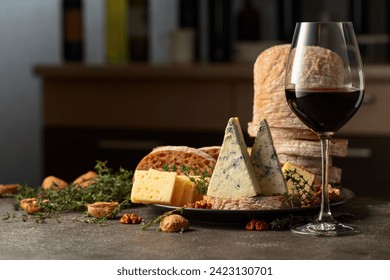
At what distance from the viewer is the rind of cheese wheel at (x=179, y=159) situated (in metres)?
1.41

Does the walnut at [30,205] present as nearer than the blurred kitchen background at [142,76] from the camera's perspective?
Yes

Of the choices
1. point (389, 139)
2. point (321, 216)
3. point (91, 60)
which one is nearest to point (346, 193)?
point (321, 216)

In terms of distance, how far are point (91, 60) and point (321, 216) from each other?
114 inches

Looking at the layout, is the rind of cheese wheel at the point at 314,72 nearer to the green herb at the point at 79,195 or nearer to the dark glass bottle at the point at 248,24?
the green herb at the point at 79,195

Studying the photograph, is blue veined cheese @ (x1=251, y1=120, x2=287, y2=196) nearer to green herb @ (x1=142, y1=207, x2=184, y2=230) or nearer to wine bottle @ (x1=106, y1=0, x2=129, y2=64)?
green herb @ (x1=142, y1=207, x2=184, y2=230)

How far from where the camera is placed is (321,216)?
4.04 ft

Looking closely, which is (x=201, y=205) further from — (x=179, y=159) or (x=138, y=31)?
(x=138, y=31)

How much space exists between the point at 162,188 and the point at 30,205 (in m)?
0.24

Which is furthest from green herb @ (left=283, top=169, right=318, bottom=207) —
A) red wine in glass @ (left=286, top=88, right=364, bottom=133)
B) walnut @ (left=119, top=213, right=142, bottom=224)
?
walnut @ (left=119, top=213, right=142, bottom=224)

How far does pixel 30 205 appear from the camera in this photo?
4.58 ft

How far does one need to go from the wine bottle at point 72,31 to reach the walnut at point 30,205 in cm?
232

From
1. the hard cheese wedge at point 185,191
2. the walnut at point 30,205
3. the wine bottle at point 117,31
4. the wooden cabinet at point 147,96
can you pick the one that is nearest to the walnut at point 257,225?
the hard cheese wedge at point 185,191

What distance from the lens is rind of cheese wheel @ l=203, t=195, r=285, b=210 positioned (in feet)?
4.09
